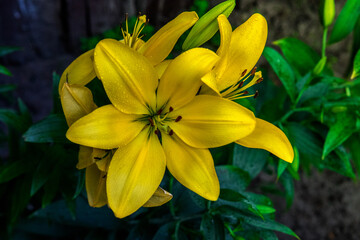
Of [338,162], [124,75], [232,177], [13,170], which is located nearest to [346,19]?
[338,162]

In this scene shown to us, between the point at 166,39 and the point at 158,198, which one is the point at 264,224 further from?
the point at 166,39

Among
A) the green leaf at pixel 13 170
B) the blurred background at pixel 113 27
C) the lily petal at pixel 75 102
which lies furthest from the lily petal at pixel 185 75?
the blurred background at pixel 113 27

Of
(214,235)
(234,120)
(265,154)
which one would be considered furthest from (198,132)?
(265,154)

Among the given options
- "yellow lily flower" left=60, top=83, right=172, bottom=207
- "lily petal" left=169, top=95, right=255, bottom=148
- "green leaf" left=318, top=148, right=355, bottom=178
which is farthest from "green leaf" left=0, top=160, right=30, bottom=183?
"green leaf" left=318, top=148, right=355, bottom=178

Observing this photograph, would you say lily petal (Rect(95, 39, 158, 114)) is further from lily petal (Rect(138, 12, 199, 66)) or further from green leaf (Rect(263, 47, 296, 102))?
green leaf (Rect(263, 47, 296, 102))

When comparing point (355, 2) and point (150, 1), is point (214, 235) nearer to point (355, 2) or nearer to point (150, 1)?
point (355, 2)

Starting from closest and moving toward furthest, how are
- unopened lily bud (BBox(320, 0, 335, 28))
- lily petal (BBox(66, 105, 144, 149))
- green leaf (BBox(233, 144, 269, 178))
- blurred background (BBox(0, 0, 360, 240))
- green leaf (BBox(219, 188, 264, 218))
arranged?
lily petal (BBox(66, 105, 144, 149))
green leaf (BBox(219, 188, 264, 218))
unopened lily bud (BBox(320, 0, 335, 28))
green leaf (BBox(233, 144, 269, 178))
blurred background (BBox(0, 0, 360, 240))
